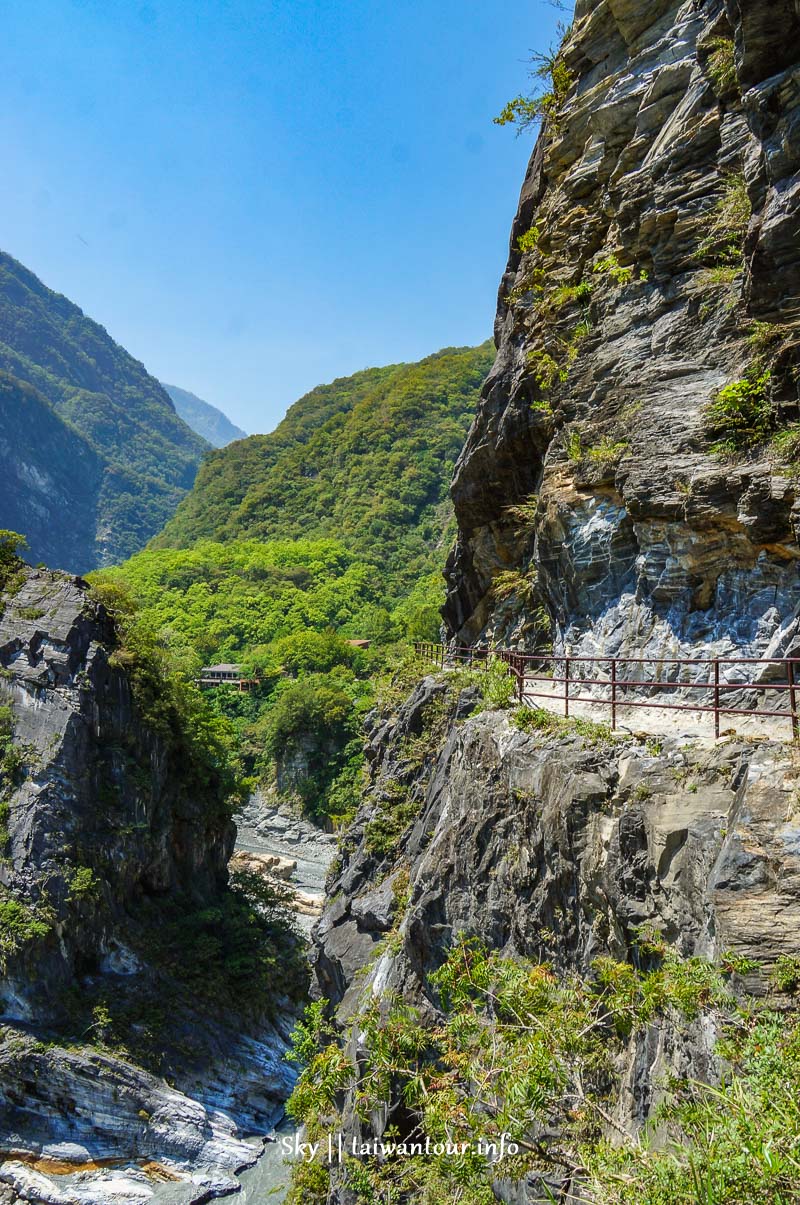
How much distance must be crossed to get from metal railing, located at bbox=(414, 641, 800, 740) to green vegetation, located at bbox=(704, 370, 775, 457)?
280 cm

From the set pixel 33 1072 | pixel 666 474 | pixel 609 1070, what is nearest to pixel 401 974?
pixel 609 1070

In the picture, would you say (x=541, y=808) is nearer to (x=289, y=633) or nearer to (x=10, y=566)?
(x=10, y=566)

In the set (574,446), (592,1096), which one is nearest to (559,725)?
(592,1096)

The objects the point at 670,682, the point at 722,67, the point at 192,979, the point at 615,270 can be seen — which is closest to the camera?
the point at 670,682

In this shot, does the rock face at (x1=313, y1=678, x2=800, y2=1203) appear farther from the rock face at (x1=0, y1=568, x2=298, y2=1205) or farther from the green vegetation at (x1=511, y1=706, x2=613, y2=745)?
the rock face at (x1=0, y1=568, x2=298, y2=1205)

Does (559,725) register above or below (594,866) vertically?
above

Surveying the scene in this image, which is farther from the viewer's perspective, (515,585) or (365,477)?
(365,477)

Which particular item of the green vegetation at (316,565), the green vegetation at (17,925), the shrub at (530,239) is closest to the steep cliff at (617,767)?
the shrub at (530,239)

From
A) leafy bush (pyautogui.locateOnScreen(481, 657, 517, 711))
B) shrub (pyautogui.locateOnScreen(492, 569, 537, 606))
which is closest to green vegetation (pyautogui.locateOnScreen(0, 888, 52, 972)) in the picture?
leafy bush (pyautogui.locateOnScreen(481, 657, 517, 711))

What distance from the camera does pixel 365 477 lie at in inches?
3563

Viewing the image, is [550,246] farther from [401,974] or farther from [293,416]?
[293,416]

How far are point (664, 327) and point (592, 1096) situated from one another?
10152 mm

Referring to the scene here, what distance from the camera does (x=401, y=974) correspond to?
34.7 feet

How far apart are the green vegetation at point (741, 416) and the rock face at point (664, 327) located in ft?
0.23
